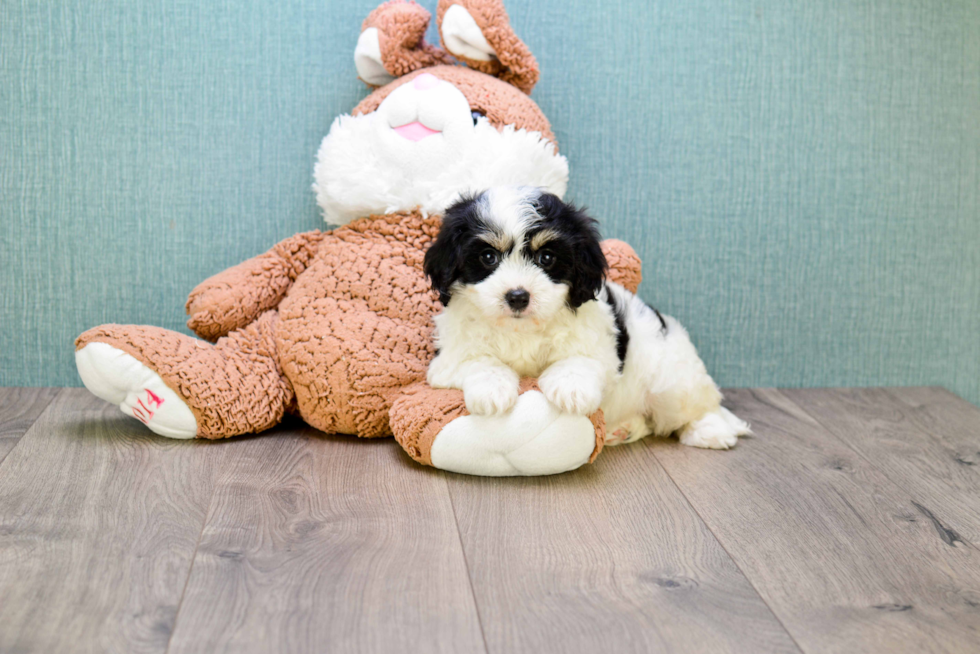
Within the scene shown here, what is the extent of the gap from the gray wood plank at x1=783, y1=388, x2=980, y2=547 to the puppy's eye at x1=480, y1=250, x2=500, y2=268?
0.93m

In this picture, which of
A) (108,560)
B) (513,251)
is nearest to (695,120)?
(513,251)

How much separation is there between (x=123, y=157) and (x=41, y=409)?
664 mm

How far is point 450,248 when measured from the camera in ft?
5.40

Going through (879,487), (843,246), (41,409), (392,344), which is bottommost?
(41,409)

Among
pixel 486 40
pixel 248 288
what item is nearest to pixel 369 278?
pixel 248 288

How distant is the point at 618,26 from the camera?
7.44 ft

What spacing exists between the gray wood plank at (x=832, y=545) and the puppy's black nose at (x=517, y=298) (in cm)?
51

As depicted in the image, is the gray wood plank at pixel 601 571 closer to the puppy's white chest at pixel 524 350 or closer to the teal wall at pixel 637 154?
the puppy's white chest at pixel 524 350

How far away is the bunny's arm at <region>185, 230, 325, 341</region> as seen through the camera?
78.3 inches

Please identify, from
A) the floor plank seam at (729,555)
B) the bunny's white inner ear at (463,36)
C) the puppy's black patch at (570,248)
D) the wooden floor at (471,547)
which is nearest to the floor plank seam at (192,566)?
the wooden floor at (471,547)

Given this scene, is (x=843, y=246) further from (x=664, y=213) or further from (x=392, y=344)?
(x=392, y=344)

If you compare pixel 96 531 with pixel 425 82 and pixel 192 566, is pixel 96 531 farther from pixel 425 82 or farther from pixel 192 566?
pixel 425 82

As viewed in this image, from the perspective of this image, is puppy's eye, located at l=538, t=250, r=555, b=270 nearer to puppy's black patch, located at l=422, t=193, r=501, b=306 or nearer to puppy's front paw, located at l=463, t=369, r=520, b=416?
puppy's black patch, located at l=422, t=193, r=501, b=306

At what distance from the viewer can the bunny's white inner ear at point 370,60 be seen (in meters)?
2.03
